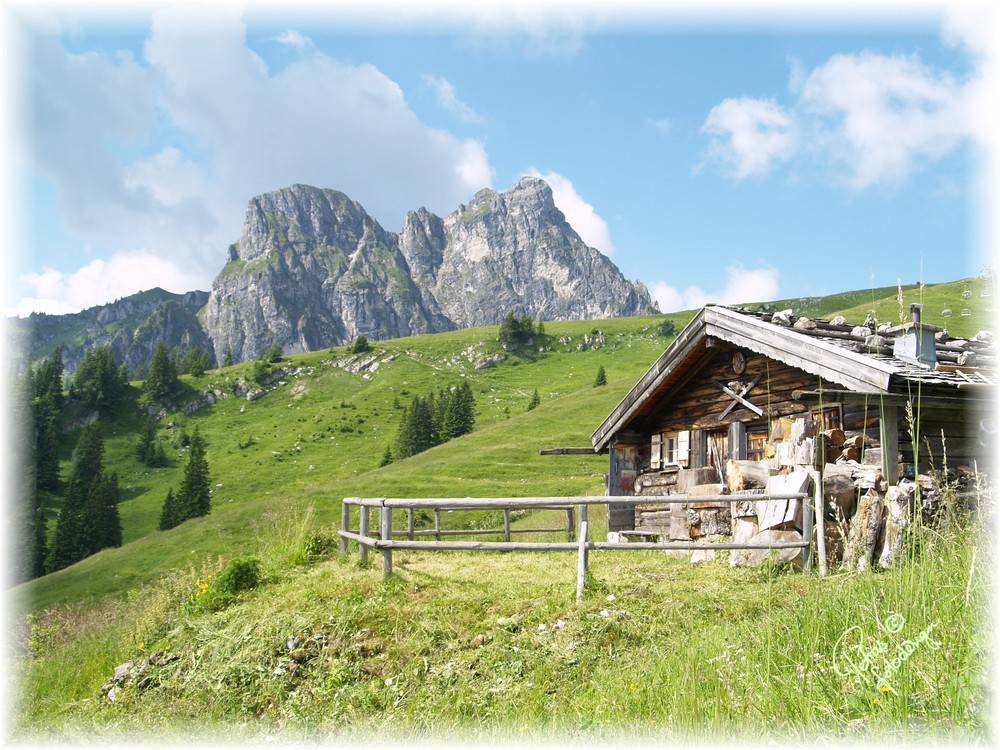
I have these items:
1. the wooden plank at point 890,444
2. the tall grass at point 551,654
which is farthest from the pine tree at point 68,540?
the wooden plank at point 890,444

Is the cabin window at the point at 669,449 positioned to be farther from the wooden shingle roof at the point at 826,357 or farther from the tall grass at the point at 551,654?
the tall grass at the point at 551,654

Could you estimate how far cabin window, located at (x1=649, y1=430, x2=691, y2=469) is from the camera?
48.7 ft

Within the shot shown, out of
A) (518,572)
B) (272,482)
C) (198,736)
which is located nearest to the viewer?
(198,736)

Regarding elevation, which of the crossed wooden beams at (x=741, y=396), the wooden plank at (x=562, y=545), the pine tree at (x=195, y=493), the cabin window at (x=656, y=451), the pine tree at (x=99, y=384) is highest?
the pine tree at (x=99, y=384)

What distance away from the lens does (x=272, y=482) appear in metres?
70.4

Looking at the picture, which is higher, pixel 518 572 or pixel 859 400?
pixel 859 400

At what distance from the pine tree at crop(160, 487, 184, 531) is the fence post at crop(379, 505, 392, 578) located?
57.5 m

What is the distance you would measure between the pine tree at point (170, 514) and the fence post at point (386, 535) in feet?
189

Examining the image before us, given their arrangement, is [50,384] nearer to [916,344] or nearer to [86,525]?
[86,525]

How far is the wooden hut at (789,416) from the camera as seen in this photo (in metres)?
10.0

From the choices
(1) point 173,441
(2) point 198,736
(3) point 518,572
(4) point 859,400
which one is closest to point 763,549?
(4) point 859,400

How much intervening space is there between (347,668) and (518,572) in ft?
13.0

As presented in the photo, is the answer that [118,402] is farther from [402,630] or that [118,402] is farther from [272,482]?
[402,630]

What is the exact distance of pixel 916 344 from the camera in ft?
36.1
